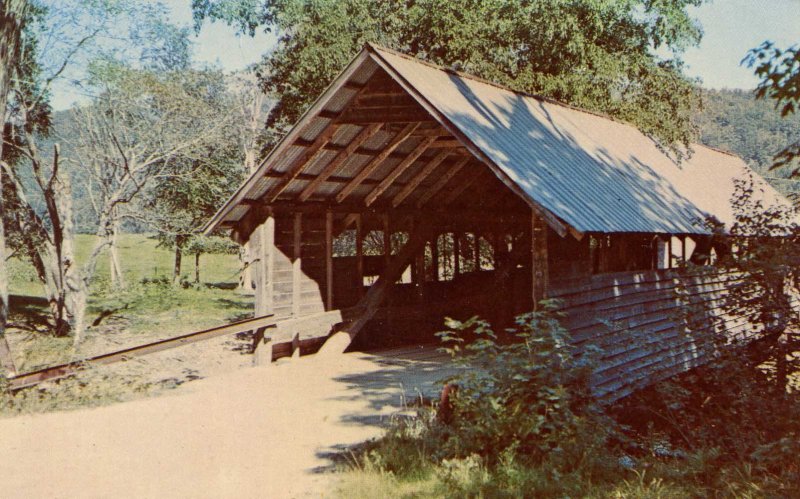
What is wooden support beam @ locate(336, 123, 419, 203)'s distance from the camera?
11.0 metres

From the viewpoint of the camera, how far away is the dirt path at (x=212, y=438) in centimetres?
655

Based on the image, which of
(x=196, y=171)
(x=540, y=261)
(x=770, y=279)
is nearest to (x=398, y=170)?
(x=540, y=261)

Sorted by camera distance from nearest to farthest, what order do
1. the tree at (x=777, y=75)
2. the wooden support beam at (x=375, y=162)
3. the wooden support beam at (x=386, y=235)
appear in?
the tree at (x=777, y=75) < the wooden support beam at (x=375, y=162) < the wooden support beam at (x=386, y=235)

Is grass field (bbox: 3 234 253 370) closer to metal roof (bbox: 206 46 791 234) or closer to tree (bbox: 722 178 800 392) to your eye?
metal roof (bbox: 206 46 791 234)

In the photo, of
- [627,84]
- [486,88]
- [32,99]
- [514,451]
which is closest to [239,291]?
[32,99]

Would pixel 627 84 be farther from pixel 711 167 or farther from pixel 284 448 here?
pixel 284 448

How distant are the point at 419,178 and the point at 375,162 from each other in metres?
1.60

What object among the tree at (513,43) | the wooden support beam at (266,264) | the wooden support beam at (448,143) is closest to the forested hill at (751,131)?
the tree at (513,43)

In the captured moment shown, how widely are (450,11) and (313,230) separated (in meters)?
8.37

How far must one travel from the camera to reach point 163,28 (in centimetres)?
1784

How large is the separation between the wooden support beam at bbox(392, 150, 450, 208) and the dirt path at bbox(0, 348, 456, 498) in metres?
3.92

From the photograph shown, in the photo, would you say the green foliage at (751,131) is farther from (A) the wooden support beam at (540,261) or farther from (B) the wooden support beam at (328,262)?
(A) the wooden support beam at (540,261)

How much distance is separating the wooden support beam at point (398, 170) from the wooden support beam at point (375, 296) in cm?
129

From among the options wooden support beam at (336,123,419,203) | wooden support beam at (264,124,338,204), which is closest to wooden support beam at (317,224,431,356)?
wooden support beam at (336,123,419,203)
